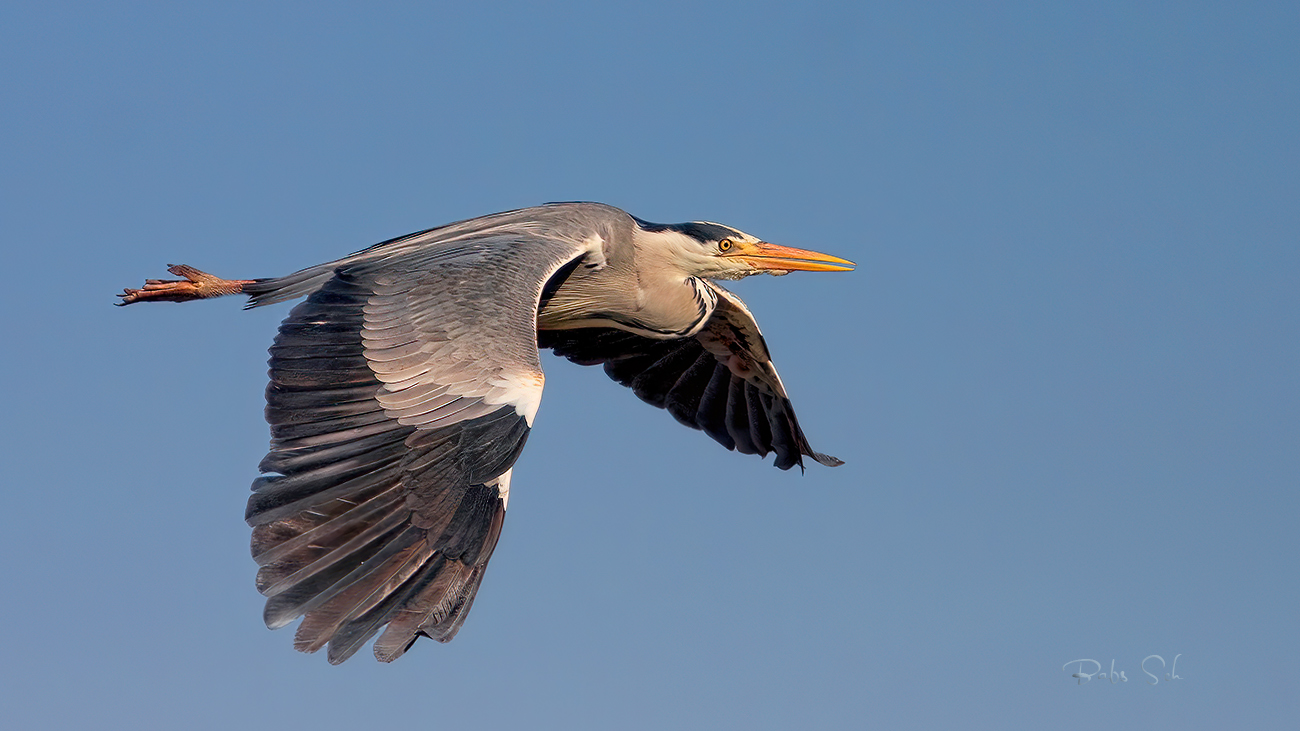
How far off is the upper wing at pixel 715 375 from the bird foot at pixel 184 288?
2372 millimetres

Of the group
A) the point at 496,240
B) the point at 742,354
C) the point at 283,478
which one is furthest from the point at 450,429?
the point at 742,354

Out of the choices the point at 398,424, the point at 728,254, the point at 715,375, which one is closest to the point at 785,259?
the point at 728,254

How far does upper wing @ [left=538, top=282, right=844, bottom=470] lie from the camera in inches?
410

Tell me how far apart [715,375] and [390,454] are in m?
4.61

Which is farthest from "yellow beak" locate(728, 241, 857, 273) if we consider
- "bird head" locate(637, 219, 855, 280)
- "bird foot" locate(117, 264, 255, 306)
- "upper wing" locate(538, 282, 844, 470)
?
"bird foot" locate(117, 264, 255, 306)

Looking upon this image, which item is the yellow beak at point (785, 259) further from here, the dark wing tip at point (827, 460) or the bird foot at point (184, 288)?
the bird foot at point (184, 288)

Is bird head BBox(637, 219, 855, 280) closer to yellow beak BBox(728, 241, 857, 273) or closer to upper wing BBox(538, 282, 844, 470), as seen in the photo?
yellow beak BBox(728, 241, 857, 273)

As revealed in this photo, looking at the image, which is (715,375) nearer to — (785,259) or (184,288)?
(785,259)

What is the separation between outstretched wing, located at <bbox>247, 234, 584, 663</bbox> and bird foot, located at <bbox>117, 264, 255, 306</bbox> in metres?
2.16

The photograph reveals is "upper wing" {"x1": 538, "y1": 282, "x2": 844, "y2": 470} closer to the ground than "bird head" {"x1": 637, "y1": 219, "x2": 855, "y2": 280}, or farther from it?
closer to the ground

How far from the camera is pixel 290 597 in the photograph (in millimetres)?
6133

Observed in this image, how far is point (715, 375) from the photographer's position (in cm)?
1079

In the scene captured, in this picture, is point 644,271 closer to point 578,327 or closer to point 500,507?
point 578,327

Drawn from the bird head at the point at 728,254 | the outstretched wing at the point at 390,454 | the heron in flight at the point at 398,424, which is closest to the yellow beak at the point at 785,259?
the bird head at the point at 728,254
